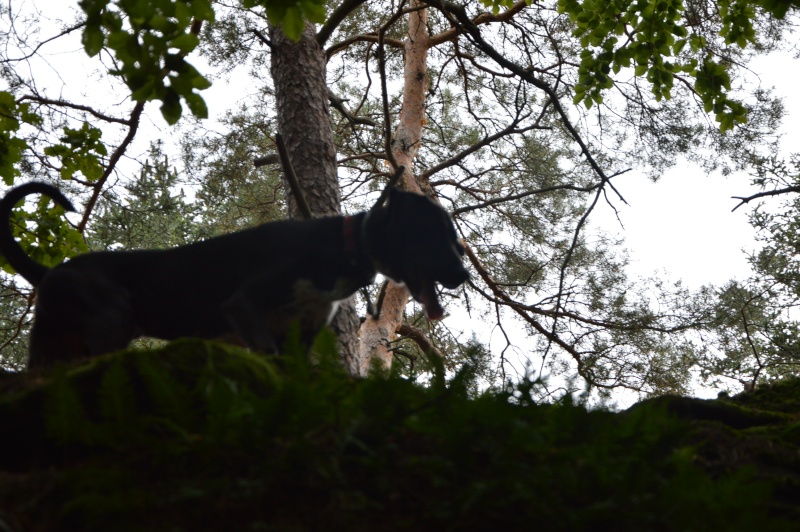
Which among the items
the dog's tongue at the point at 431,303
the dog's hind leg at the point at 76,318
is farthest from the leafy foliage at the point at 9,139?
the dog's tongue at the point at 431,303

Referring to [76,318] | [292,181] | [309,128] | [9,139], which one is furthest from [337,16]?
[76,318]

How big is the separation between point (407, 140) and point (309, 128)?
4.97 m

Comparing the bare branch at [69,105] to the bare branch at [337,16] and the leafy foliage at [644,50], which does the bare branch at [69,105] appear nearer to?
the bare branch at [337,16]

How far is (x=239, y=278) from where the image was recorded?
463 centimetres

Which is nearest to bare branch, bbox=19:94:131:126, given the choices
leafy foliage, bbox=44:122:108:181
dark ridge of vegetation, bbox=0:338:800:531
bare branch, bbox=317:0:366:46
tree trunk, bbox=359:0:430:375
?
leafy foliage, bbox=44:122:108:181

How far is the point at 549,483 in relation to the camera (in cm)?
206

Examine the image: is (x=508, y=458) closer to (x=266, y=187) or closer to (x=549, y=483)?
(x=549, y=483)

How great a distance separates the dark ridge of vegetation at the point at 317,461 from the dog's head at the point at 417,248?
7.47 feet

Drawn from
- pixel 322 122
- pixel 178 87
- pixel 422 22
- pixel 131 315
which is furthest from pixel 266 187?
pixel 178 87

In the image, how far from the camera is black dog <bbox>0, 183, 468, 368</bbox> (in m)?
4.32

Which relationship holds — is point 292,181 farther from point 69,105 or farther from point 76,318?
point 69,105

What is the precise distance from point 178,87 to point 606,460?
2535 millimetres

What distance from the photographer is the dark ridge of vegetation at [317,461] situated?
6.24ft

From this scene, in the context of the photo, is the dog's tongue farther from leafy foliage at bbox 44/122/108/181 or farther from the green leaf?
leafy foliage at bbox 44/122/108/181
